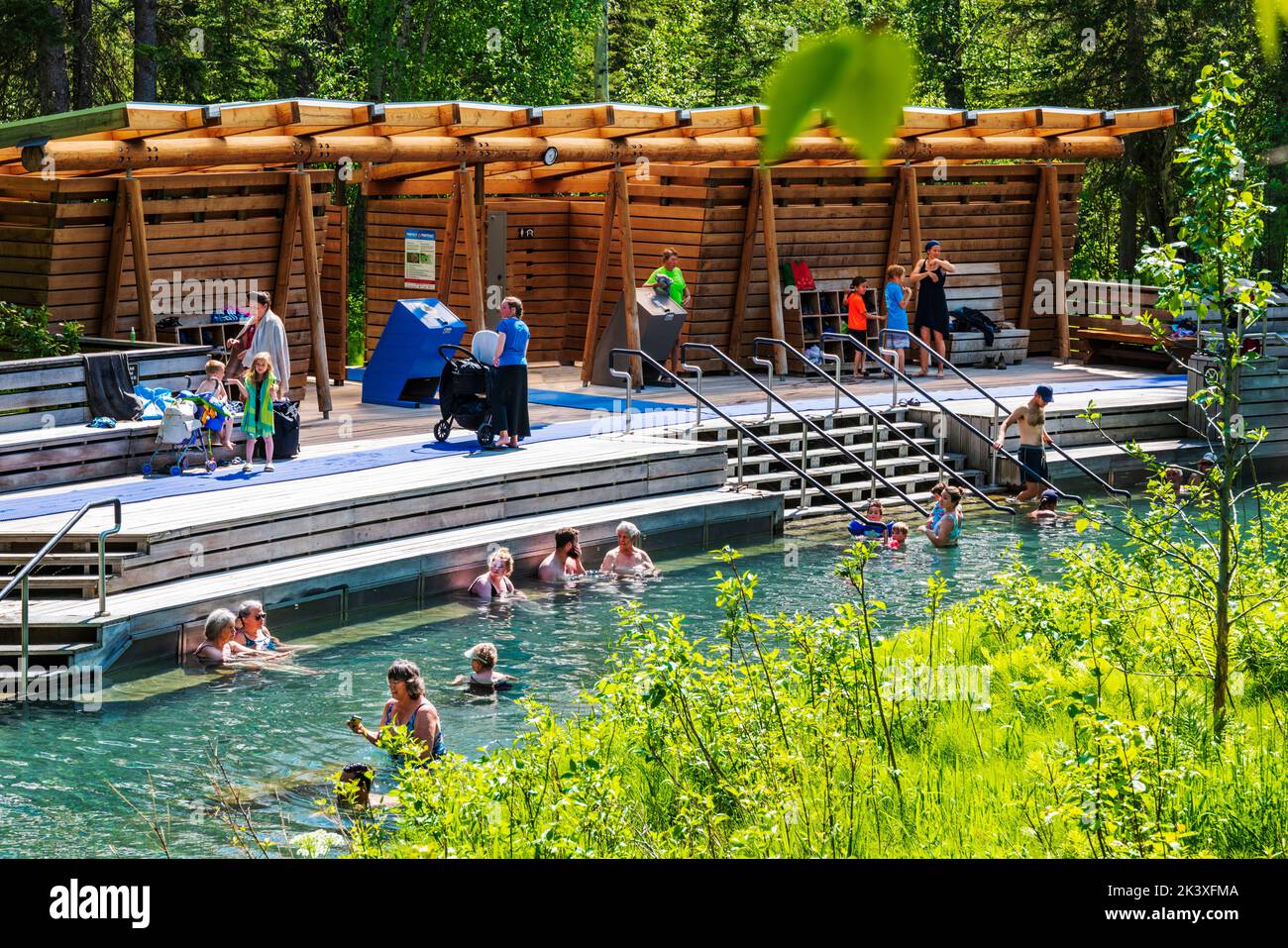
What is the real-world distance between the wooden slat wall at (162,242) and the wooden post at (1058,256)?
1240cm

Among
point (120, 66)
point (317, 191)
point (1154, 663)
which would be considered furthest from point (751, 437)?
point (120, 66)

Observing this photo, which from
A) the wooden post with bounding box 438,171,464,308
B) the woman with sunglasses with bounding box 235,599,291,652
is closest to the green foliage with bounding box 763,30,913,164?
the woman with sunglasses with bounding box 235,599,291,652

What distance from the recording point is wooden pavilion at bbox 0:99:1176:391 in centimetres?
1859

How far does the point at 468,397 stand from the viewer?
18078mm

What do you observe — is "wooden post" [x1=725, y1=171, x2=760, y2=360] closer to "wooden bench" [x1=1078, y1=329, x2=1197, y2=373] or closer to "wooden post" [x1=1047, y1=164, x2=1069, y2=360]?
"wooden post" [x1=1047, y1=164, x2=1069, y2=360]

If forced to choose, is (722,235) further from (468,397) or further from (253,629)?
(253,629)

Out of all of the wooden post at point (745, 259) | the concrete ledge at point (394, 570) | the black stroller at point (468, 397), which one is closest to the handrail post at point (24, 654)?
the concrete ledge at point (394, 570)

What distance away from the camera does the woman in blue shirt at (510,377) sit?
17438 mm

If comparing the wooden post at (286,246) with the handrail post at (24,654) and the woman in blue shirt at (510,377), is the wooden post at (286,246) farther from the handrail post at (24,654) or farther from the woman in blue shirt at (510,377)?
the handrail post at (24,654)

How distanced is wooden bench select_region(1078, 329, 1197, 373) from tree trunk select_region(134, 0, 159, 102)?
17.3 m
